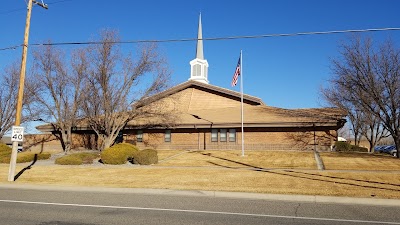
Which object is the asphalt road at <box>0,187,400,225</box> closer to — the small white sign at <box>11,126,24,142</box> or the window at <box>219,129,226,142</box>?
the small white sign at <box>11,126,24,142</box>

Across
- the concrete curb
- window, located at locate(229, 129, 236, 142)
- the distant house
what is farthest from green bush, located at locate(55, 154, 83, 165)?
window, located at locate(229, 129, 236, 142)

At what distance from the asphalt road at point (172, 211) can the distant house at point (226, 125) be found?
20.3 meters

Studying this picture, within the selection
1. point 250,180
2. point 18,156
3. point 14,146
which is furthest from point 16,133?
point 18,156

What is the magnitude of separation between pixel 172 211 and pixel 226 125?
23.9 metres

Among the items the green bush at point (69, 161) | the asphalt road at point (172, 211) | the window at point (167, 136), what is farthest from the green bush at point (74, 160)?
the asphalt road at point (172, 211)

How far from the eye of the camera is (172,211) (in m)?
8.96

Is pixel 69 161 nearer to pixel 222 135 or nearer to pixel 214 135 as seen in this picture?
pixel 214 135

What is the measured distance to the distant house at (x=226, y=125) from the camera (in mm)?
31219

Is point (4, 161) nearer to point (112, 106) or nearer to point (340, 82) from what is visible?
point (112, 106)

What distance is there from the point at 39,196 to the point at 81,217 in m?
4.61

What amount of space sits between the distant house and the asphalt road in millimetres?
20301

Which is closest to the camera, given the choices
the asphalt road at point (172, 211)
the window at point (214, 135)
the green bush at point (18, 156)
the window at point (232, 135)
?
the asphalt road at point (172, 211)

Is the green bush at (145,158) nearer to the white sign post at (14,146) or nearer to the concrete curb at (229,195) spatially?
the white sign post at (14,146)

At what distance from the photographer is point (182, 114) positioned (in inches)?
1470
